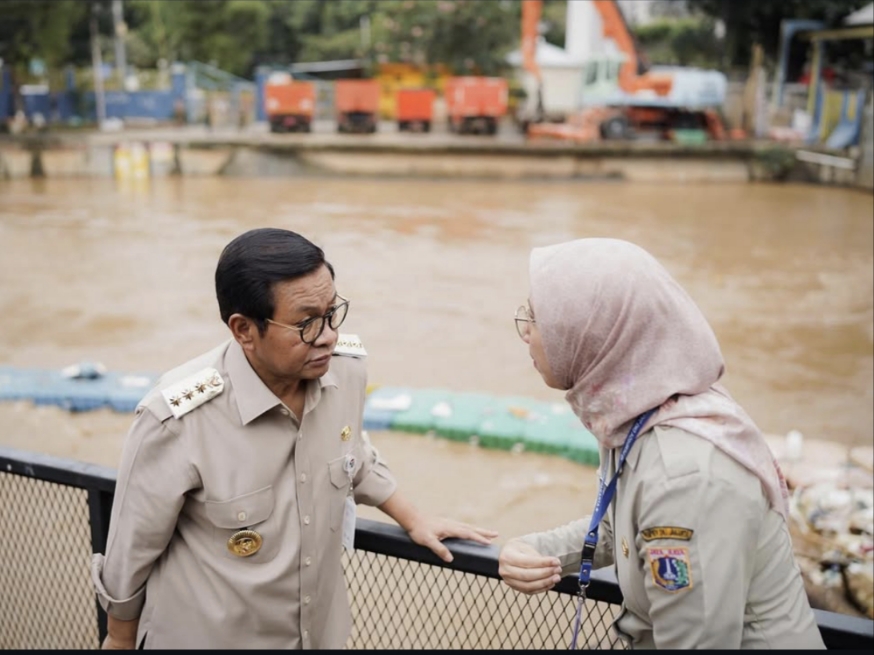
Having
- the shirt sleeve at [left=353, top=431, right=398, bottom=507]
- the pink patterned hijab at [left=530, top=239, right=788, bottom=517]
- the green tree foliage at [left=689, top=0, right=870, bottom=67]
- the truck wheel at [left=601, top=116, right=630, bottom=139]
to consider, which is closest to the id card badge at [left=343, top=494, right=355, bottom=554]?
the shirt sleeve at [left=353, top=431, right=398, bottom=507]

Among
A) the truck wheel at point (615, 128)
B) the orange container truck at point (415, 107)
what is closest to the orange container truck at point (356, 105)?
the orange container truck at point (415, 107)

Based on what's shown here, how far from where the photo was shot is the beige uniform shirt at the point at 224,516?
152 cm

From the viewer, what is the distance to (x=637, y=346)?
1301mm

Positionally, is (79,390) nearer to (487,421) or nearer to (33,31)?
(487,421)

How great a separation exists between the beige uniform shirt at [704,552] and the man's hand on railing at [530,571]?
0.18 m

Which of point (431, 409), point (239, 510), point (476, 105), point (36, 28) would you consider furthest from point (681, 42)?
point (239, 510)

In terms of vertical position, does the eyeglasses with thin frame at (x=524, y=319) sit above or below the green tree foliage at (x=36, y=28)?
below

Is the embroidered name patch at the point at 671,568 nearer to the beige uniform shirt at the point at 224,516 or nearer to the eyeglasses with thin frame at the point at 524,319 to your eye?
the eyeglasses with thin frame at the point at 524,319

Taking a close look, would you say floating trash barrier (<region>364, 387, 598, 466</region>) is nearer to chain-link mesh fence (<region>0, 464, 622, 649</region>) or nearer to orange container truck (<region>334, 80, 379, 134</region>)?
chain-link mesh fence (<region>0, 464, 622, 649</region>)

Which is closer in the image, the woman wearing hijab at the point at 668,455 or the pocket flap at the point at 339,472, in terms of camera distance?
the woman wearing hijab at the point at 668,455

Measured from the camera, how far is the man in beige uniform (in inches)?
59.9

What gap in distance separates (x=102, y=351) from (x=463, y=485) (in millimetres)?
4053

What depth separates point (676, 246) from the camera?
1244 centimetres

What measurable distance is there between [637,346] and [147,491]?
0.90m
